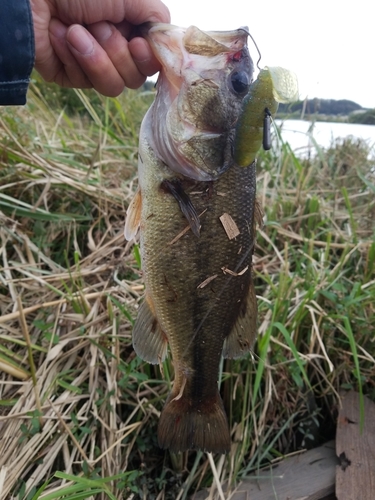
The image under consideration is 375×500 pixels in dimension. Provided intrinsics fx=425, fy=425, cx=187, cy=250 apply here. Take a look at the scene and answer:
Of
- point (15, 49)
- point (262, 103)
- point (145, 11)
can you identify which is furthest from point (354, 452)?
point (15, 49)

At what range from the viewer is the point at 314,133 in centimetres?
345

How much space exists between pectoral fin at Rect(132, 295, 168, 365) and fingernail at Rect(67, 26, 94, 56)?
2.93 ft

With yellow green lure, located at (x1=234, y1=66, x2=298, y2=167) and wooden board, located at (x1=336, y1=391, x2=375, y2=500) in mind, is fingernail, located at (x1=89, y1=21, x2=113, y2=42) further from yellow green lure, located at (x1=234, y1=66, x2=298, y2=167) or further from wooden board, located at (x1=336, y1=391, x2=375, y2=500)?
wooden board, located at (x1=336, y1=391, x2=375, y2=500)

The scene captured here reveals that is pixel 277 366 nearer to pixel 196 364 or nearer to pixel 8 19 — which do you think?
pixel 196 364

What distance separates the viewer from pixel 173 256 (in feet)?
4.75

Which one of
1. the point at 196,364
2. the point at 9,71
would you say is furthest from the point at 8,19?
the point at 196,364

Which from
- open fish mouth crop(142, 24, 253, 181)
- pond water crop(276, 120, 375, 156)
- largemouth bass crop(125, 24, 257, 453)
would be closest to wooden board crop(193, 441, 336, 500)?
largemouth bass crop(125, 24, 257, 453)

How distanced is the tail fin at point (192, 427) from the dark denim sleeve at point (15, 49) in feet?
4.04

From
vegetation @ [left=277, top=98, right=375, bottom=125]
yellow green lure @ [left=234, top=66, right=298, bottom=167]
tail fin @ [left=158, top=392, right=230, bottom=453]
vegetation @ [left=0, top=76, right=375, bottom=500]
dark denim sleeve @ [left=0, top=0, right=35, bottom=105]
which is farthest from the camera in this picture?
vegetation @ [left=277, top=98, right=375, bottom=125]

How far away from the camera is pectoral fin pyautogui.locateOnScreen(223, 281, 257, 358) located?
1570 millimetres

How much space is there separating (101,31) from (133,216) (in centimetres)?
67

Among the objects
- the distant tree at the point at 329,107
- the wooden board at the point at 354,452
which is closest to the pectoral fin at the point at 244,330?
the wooden board at the point at 354,452

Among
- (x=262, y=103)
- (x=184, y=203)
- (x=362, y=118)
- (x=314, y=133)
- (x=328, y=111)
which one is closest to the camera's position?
(x=262, y=103)

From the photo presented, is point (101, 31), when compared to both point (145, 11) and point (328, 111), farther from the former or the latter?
point (328, 111)
